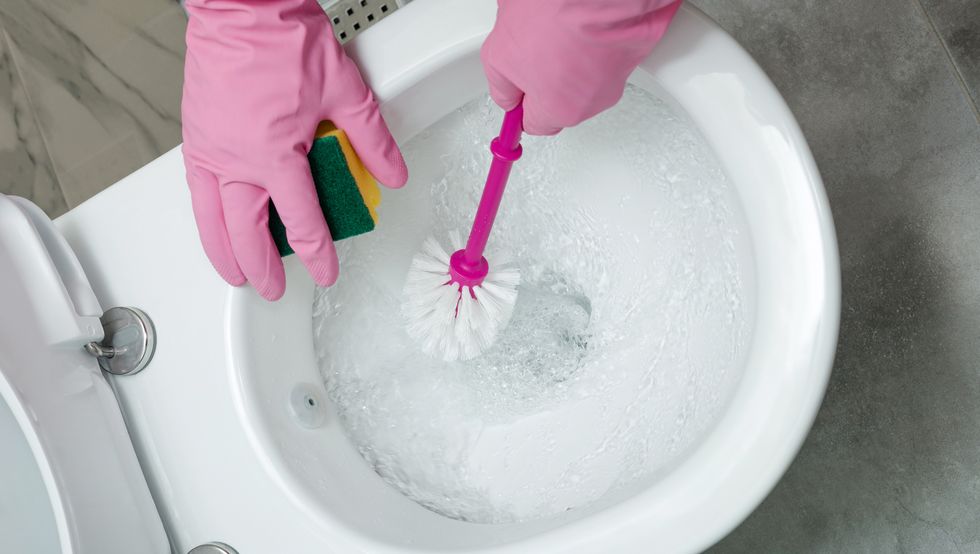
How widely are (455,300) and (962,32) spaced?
0.83 m

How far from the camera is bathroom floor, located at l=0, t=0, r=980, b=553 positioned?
1.07 meters

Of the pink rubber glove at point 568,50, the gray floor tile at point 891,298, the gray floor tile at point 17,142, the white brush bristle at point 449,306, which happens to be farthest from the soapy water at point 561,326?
the gray floor tile at point 17,142

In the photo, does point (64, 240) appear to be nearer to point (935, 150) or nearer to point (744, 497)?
point (744, 497)

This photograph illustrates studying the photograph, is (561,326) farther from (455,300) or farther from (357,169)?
(357,169)

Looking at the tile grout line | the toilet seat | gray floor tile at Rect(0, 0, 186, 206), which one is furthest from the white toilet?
the tile grout line

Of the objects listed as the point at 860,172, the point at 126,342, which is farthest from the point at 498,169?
the point at 860,172

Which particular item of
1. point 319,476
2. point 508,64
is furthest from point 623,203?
point 319,476

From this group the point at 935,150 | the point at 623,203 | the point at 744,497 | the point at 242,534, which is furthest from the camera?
the point at 935,150

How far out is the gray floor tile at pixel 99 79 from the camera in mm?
1115

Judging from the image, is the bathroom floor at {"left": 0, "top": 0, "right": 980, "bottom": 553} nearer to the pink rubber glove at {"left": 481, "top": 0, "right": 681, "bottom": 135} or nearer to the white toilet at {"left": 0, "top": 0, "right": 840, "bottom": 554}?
the white toilet at {"left": 0, "top": 0, "right": 840, "bottom": 554}

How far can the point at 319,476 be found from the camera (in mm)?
704

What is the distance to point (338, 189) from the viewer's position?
26.0 inches

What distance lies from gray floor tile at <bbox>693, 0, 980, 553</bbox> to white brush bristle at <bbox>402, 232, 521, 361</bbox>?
1.68 ft

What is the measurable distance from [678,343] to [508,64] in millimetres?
317
